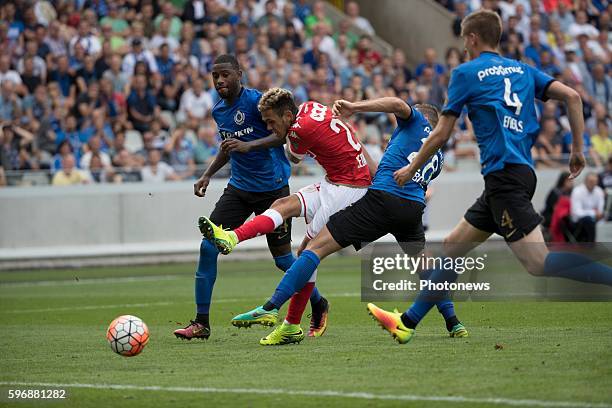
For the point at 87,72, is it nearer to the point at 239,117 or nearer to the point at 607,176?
the point at 607,176

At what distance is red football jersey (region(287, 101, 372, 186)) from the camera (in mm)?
9688

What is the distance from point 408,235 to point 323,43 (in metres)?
16.8

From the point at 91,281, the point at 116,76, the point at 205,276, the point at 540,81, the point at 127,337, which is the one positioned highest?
the point at 540,81

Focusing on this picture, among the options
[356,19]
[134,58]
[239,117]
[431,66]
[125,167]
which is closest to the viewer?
[239,117]

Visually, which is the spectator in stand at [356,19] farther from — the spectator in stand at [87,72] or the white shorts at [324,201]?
the white shorts at [324,201]

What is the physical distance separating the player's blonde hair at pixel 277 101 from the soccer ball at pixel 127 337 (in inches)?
84.1

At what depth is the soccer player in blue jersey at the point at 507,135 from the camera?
8.15 m

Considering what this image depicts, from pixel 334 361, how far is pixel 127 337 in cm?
165

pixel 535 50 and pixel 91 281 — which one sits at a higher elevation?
pixel 535 50

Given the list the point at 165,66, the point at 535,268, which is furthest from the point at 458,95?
the point at 165,66

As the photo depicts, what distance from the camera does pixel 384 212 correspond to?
9.18 meters

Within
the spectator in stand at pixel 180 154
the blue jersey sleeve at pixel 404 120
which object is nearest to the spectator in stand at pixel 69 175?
the spectator in stand at pixel 180 154

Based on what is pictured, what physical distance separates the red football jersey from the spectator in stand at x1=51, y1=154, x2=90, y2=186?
11.8 metres

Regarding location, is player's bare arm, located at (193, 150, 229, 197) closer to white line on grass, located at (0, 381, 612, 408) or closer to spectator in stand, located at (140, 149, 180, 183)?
white line on grass, located at (0, 381, 612, 408)
